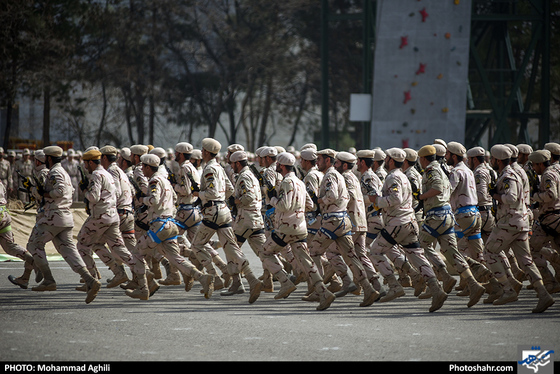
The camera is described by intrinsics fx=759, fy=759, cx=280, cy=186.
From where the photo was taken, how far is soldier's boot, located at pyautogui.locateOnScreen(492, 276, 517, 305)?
9711mm

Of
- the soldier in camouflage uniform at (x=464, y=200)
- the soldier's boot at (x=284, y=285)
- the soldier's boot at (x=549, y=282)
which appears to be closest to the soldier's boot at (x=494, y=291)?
the soldier in camouflage uniform at (x=464, y=200)

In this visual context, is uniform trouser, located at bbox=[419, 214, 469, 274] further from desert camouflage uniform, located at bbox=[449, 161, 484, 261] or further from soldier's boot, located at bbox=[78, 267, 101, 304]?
soldier's boot, located at bbox=[78, 267, 101, 304]

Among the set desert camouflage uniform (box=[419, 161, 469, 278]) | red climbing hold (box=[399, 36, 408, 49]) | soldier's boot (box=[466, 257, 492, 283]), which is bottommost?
soldier's boot (box=[466, 257, 492, 283])

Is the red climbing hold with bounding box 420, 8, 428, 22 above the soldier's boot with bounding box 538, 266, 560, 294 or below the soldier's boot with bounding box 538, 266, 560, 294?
above

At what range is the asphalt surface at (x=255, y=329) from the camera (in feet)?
22.4

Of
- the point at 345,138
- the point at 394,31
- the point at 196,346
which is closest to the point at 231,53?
the point at 345,138

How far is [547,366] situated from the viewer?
6.35 meters

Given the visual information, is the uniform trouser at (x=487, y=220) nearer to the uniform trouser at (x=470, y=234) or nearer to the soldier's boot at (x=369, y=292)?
the uniform trouser at (x=470, y=234)

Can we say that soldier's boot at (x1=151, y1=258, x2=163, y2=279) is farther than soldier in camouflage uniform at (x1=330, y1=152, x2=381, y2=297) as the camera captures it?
Yes

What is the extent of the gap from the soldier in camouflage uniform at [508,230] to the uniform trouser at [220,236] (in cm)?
325

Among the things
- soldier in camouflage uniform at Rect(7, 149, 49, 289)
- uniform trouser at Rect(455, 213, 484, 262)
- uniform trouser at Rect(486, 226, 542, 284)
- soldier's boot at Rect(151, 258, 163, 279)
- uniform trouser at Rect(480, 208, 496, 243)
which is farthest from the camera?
soldier's boot at Rect(151, 258, 163, 279)

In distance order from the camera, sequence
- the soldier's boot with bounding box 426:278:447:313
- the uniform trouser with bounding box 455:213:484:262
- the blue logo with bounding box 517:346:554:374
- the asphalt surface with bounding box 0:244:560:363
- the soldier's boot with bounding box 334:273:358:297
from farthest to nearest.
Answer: the soldier's boot with bounding box 334:273:358:297 < the uniform trouser with bounding box 455:213:484:262 < the soldier's boot with bounding box 426:278:447:313 < the asphalt surface with bounding box 0:244:560:363 < the blue logo with bounding box 517:346:554:374

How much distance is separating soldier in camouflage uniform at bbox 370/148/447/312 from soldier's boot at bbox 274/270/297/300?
117 cm

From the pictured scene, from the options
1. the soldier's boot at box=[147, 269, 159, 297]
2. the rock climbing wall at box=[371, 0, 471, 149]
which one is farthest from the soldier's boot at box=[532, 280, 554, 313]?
the rock climbing wall at box=[371, 0, 471, 149]
